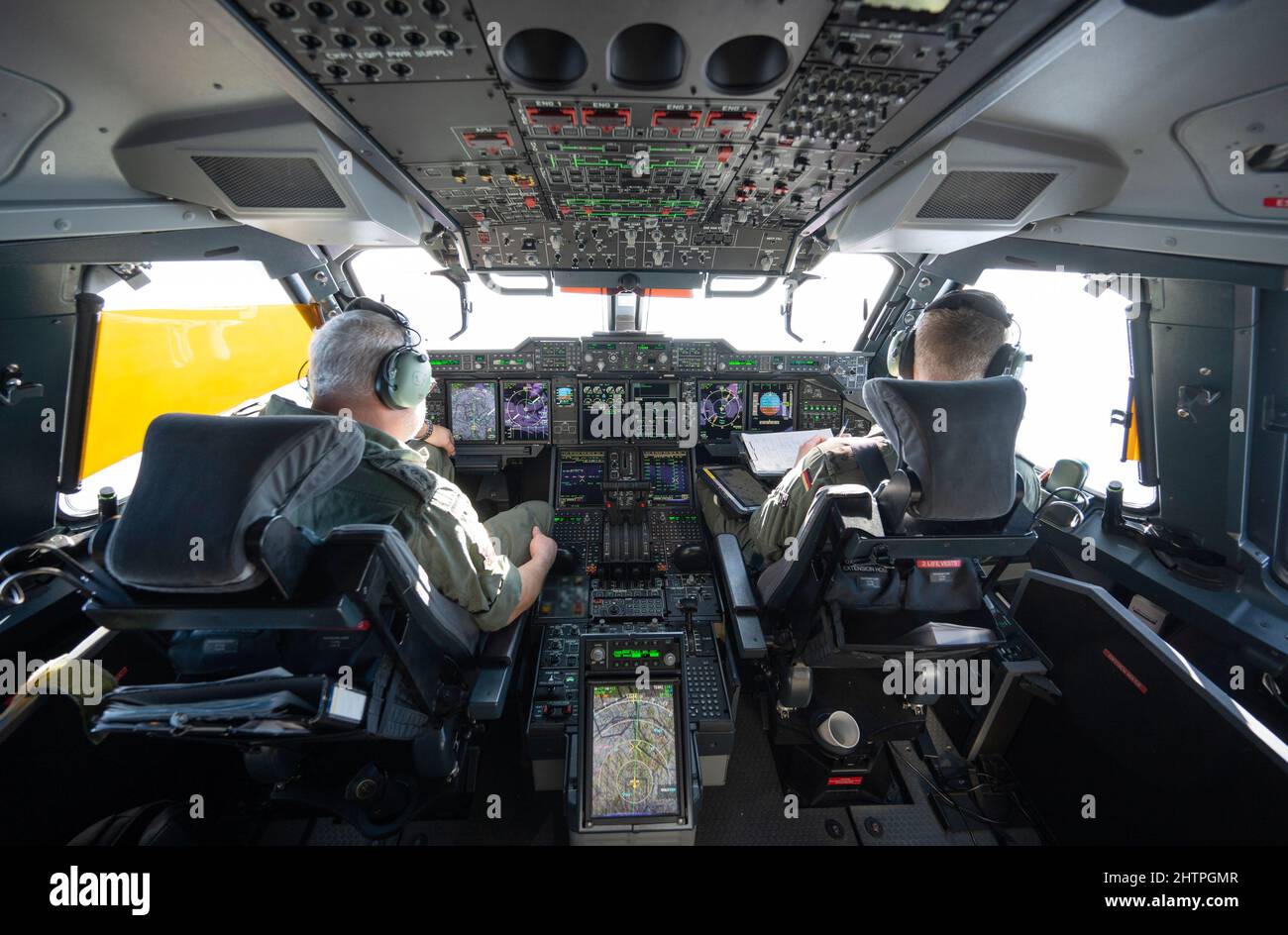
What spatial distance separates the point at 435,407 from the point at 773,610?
2.16 metres

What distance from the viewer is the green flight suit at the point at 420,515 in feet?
4.34

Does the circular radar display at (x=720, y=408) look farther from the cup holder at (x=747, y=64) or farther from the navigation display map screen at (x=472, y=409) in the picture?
the cup holder at (x=747, y=64)

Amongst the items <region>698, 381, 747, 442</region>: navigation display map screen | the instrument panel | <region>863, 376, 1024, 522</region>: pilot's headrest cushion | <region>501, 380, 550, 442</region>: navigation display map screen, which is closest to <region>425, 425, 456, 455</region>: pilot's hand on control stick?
the instrument panel

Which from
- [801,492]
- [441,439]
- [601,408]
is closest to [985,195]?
[801,492]

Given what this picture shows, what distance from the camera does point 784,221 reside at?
7.54 ft

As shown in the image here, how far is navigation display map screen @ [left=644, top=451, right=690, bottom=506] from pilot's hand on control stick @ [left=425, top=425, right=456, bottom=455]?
113cm

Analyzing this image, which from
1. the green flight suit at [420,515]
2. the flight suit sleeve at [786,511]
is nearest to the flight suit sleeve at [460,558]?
the green flight suit at [420,515]

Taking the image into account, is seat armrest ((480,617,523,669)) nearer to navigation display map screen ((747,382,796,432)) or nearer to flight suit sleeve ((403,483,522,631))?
flight suit sleeve ((403,483,522,631))

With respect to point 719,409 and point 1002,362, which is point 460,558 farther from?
point 719,409

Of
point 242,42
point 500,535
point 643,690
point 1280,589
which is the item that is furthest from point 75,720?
point 1280,589

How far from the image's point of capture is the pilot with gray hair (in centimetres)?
133

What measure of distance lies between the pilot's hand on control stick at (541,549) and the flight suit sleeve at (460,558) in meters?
0.42

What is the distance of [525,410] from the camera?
9.33 ft

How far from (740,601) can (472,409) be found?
1905 millimetres
